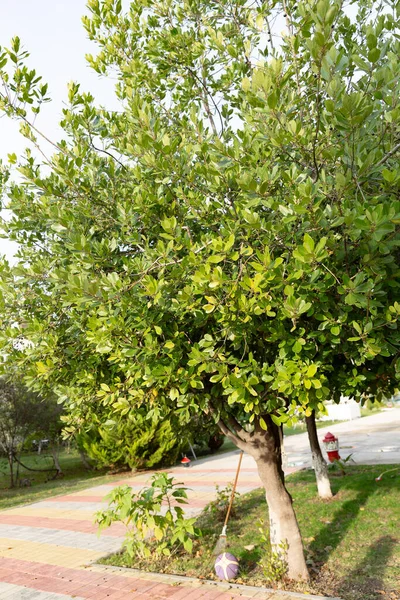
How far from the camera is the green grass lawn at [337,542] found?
225 inches

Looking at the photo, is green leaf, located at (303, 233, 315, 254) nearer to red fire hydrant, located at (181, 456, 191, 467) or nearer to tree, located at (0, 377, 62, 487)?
red fire hydrant, located at (181, 456, 191, 467)

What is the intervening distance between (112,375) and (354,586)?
3.73m

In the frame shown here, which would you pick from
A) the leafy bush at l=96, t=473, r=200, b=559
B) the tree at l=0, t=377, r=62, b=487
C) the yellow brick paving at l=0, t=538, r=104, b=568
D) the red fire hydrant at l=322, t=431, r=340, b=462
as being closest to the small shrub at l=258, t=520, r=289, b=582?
the leafy bush at l=96, t=473, r=200, b=559

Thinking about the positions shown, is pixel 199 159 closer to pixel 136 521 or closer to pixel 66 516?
pixel 136 521

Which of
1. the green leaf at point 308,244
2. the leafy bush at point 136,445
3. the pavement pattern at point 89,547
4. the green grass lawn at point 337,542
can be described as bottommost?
the green grass lawn at point 337,542

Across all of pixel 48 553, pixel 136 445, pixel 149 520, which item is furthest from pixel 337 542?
pixel 136 445

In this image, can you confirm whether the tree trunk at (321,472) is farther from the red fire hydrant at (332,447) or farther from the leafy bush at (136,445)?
the leafy bush at (136,445)

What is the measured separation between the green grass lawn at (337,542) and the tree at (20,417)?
11.3 meters

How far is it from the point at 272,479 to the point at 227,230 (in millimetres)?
3775

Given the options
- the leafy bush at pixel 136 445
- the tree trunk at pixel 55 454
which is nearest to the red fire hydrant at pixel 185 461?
the leafy bush at pixel 136 445

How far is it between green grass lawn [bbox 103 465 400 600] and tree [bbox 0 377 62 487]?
37.2 feet

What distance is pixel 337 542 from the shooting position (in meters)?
7.12

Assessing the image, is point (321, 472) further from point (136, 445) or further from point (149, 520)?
point (136, 445)

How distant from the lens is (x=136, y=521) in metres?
6.57
